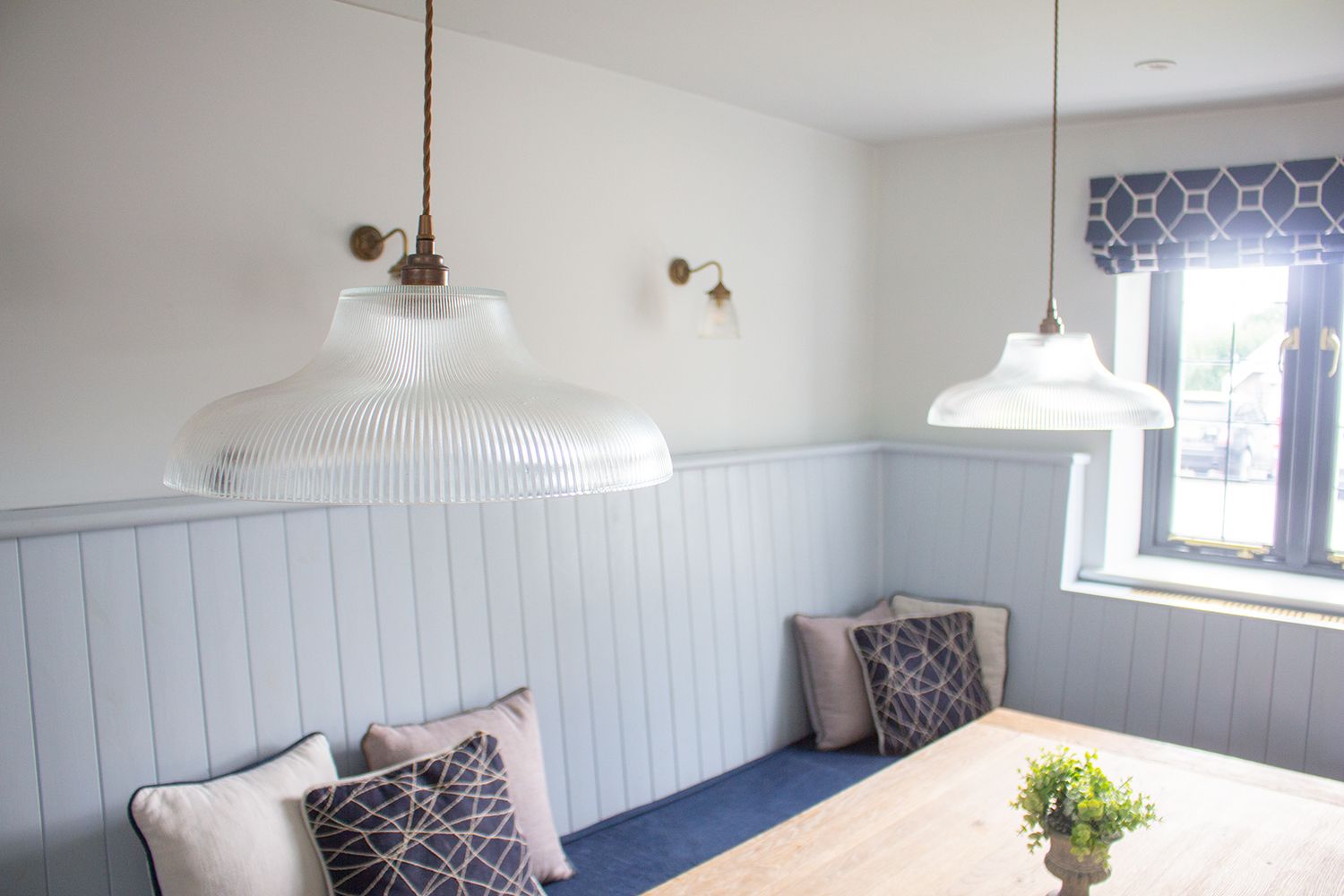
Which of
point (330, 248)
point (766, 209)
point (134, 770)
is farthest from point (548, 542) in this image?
point (766, 209)

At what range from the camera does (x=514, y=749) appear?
2404 mm

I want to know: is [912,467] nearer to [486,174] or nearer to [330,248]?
[486,174]

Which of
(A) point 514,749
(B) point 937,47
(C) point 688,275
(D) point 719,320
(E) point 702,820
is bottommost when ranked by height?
(E) point 702,820

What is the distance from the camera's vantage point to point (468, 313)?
899mm

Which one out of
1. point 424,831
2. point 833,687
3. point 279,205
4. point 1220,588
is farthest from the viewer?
point 833,687

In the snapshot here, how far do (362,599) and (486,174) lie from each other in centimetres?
108

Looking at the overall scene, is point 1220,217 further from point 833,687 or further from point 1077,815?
point 1077,815

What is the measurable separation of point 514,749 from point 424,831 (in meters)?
0.43

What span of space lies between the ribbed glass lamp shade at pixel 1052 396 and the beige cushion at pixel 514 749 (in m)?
1.27

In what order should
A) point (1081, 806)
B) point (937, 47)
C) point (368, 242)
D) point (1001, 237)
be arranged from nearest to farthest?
point (1081, 806) < point (368, 242) < point (937, 47) < point (1001, 237)

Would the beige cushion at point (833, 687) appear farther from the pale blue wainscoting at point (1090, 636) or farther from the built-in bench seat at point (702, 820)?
the pale blue wainscoting at point (1090, 636)

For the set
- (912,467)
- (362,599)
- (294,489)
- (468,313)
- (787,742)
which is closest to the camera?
(294,489)

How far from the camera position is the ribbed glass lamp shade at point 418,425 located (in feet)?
2.57

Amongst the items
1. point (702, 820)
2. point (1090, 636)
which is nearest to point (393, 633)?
point (702, 820)
